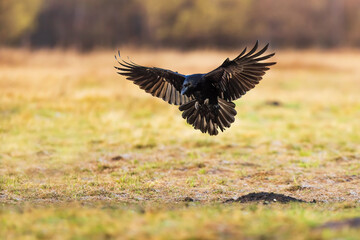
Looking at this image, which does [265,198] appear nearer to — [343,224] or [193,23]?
[343,224]

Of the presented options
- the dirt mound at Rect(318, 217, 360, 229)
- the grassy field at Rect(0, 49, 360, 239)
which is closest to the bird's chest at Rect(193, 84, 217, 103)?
the grassy field at Rect(0, 49, 360, 239)

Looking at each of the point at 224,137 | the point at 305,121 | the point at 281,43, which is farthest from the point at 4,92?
the point at 281,43

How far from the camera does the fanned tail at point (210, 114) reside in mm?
8117

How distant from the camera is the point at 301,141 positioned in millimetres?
12039

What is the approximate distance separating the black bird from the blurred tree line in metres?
32.2

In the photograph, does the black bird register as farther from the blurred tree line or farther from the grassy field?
the blurred tree line

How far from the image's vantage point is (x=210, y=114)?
817 centimetres

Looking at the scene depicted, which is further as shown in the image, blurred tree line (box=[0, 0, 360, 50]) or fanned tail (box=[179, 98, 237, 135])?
blurred tree line (box=[0, 0, 360, 50])

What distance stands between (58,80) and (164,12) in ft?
76.2

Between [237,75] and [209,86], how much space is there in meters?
0.41

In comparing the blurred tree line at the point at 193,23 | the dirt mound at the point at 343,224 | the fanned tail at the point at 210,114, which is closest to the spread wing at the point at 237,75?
the fanned tail at the point at 210,114

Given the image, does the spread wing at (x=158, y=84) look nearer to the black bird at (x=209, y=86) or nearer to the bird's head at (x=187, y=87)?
the black bird at (x=209, y=86)

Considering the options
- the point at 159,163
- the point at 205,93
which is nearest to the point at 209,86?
the point at 205,93

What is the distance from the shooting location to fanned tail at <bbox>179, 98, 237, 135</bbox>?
8.12 m
